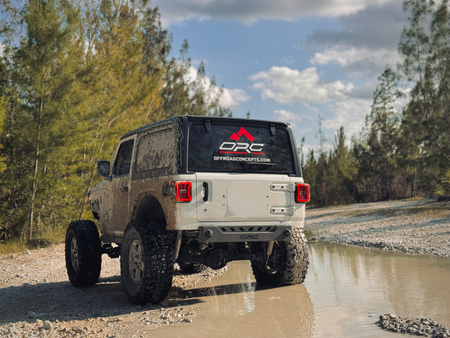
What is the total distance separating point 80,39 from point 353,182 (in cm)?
4229

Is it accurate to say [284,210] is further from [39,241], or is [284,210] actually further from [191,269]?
[39,241]

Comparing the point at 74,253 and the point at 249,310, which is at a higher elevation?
the point at 74,253

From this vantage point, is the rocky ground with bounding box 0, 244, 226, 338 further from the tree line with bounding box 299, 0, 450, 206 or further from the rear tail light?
the tree line with bounding box 299, 0, 450, 206

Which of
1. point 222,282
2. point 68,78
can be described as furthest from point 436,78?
point 222,282

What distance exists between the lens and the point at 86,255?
7992 millimetres

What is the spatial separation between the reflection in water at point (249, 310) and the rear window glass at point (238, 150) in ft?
5.86

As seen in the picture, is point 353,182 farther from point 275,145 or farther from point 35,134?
point 275,145

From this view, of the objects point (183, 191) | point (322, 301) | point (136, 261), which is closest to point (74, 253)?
point (136, 261)

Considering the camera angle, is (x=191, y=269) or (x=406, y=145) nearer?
(x=191, y=269)

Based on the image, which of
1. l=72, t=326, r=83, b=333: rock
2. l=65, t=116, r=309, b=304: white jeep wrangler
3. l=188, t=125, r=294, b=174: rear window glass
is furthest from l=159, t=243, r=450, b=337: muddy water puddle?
l=188, t=125, r=294, b=174: rear window glass

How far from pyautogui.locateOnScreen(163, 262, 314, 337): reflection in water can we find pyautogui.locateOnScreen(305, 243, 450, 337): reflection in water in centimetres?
21

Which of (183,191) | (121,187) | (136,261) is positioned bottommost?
(136,261)

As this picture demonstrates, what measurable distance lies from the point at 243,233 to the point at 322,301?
1.55 meters

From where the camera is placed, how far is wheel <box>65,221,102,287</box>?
801 cm
